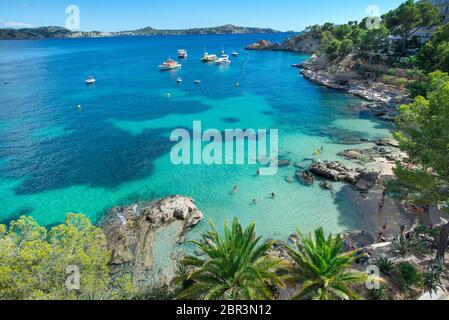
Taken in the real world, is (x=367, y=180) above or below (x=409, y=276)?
above

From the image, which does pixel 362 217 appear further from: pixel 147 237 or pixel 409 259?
pixel 147 237

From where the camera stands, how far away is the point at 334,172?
29234mm

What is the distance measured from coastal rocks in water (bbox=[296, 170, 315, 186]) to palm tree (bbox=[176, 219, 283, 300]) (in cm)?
1635

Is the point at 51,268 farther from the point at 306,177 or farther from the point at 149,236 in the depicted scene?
the point at 306,177

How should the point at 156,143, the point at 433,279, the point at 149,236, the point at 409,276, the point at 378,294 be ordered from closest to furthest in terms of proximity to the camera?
the point at 378,294, the point at 433,279, the point at 409,276, the point at 149,236, the point at 156,143

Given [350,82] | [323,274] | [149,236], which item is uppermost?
[350,82]

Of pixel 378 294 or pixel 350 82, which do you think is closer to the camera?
pixel 378 294

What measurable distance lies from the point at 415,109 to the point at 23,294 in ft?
78.0

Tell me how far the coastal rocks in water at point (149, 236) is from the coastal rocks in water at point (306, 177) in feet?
38.8

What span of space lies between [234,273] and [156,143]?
29.8 metres

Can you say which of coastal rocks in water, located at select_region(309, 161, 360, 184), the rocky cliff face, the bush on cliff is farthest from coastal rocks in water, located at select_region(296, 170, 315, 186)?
the rocky cliff face

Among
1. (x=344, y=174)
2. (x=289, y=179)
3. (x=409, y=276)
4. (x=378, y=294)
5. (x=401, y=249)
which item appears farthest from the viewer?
(x=289, y=179)

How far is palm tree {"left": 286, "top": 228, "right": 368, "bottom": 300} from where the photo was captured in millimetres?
11648

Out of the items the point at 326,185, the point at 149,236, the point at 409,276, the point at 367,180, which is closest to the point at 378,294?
the point at 409,276
